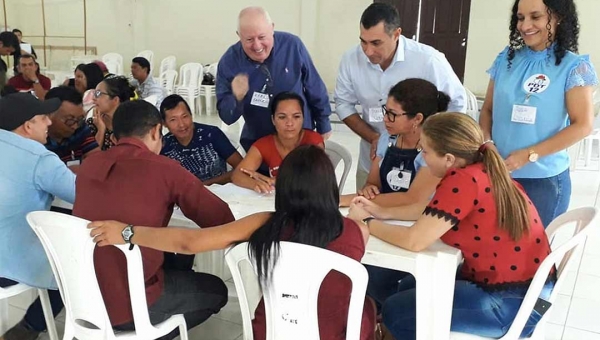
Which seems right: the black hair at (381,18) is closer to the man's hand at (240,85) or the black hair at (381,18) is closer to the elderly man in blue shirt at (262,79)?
the elderly man in blue shirt at (262,79)

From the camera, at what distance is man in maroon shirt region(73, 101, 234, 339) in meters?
1.68

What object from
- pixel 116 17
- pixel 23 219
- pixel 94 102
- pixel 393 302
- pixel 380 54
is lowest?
pixel 393 302

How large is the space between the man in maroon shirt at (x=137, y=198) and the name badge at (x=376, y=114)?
1.17 meters

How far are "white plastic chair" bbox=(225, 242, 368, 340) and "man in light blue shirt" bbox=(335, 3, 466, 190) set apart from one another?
1212mm

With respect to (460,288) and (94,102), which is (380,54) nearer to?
(460,288)

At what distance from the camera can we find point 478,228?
1.63 m

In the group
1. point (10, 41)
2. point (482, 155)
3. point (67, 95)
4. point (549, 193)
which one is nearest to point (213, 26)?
point (10, 41)

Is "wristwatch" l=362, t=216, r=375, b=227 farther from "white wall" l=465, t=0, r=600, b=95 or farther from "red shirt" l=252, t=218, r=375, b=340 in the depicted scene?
"white wall" l=465, t=0, r=600, b=95

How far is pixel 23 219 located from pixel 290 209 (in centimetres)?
115

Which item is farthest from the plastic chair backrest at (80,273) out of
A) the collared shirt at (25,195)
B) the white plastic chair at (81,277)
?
the collared shirt at (25,195)

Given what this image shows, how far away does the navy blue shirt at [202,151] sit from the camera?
276cm

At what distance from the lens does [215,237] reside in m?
1.52

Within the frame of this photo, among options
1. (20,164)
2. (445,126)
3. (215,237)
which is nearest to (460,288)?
(445,126)

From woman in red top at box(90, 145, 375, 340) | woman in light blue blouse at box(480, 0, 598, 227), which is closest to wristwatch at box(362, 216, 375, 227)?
woman in red top at box(90, 145, 375, 340)
